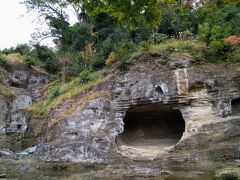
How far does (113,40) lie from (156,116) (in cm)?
805

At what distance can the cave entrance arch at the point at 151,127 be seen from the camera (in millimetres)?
Result: 22406

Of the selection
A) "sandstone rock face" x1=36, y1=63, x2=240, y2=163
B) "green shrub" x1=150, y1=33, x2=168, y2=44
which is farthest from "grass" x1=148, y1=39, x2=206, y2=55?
"green shrub" x1=150, y1=33, x2=168, y2=44

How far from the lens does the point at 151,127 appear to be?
2483cm

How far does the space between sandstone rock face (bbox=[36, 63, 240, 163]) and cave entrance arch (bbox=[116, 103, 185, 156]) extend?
69 millimetres

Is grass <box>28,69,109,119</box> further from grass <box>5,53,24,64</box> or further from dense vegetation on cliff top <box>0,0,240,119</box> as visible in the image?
grass <box>5,53,24,64</box>

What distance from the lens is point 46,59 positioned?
38.0 m

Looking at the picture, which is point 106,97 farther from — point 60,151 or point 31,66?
point 31,66

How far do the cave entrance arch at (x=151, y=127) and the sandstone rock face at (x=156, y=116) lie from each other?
7cm

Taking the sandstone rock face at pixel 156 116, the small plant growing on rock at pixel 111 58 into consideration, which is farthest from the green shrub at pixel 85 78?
the sandstone rock face at pixel 156 116

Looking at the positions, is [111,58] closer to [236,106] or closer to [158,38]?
[158,38]

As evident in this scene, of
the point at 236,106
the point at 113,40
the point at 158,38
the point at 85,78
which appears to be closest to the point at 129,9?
the point at 236,106

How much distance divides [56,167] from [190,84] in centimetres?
853

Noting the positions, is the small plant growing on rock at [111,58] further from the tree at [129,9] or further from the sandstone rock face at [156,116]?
the tree at [129,9]

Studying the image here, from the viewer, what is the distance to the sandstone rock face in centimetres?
1814
